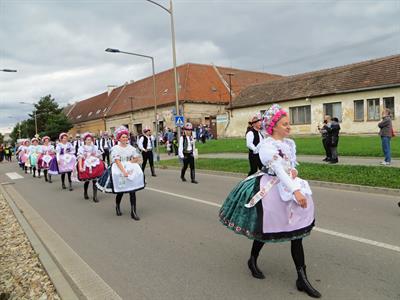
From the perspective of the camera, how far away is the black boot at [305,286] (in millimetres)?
3611

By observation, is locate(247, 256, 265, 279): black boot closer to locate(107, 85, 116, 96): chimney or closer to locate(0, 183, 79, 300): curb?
locate(0, 183, 79, 300): curb

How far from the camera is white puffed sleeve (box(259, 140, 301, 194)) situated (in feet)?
11.4

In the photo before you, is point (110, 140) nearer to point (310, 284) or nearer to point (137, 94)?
point (310, 284)

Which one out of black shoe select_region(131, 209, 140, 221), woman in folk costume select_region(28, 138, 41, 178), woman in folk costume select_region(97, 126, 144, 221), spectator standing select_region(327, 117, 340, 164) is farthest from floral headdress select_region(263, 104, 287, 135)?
woman in folk costume select_region(28, 138, 41, 178)

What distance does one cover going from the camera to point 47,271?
4605 mm

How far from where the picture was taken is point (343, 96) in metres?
27.3

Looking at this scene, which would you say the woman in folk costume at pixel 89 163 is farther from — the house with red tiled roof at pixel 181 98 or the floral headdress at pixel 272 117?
the house with red tiled roof at pixel 181 98

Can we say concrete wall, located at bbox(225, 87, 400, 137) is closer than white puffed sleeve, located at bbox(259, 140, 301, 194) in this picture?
No

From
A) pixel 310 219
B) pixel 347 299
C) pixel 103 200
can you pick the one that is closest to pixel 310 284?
pixel 347 299

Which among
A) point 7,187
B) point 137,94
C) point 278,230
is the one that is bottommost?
point 7,187

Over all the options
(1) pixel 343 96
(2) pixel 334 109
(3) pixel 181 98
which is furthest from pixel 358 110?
(3) pixel 181 98

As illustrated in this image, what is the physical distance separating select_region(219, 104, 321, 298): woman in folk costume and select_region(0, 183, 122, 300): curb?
1580 millimetres

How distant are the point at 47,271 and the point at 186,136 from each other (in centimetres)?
762

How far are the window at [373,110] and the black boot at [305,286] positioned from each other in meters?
24.6
